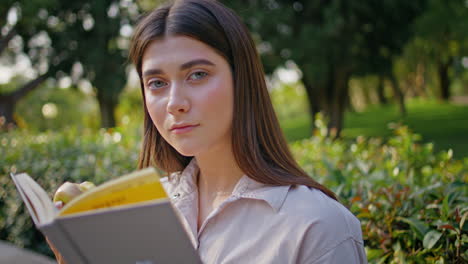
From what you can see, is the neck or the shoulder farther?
the neck

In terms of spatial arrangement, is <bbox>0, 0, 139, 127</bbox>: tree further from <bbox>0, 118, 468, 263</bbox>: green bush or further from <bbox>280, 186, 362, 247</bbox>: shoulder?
<bbox>280, 186, 362, 247</bbox>: shoulder

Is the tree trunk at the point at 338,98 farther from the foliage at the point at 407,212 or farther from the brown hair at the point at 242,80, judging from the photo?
the brown hair at the point at 242,80

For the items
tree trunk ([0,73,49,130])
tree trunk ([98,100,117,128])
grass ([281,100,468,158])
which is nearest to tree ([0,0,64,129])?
tree trunk ([0,73,49,130])

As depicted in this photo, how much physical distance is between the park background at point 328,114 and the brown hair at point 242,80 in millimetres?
539

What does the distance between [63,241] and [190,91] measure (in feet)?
1.94

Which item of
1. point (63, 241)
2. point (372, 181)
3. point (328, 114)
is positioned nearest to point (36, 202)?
Result: point (63, 241)

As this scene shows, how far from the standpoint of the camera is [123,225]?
3.19 ft

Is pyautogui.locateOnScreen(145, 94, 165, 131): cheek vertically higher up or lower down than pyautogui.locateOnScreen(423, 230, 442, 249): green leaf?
higher up

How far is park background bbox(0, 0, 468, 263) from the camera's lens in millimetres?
1882

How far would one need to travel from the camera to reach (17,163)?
398 centimetres

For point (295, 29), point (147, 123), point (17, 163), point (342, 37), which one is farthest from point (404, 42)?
point (147, 123)

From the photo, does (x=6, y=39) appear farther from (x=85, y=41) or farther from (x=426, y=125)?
(x=426, y=125)

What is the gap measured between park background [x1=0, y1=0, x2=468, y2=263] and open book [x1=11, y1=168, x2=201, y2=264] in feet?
3.46

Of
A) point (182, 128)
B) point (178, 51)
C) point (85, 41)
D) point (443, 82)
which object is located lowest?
point (443, 82)
